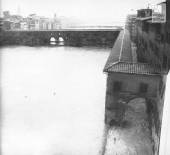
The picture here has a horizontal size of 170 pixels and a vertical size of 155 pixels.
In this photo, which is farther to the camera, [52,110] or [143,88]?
[52,110]

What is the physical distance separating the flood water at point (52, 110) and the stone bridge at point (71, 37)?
94.7 feet

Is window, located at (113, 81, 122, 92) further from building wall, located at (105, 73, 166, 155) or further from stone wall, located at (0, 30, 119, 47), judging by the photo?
stone wall, located at (0, 30, 119, 47)

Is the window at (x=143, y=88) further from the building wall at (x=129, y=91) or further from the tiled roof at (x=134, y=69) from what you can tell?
the tiled roof at (x=134, y=69)

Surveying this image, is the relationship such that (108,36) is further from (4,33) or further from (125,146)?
(125,146)

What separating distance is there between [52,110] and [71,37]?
1817 inches

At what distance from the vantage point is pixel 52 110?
20609mm

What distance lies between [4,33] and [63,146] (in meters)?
52.4

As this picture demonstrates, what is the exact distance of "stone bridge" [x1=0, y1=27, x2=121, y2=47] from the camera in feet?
205

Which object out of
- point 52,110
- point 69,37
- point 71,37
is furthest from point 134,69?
point 69,37

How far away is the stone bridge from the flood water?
28.9 meters

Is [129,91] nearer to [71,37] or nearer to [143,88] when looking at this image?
[143,88]

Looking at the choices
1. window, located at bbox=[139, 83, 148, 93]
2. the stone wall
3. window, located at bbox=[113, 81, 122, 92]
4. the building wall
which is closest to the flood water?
the building wall

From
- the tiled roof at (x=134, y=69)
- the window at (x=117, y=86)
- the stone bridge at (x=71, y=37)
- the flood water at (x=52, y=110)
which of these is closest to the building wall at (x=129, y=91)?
the window at (x=117, y=86)

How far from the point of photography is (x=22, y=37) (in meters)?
62.8
